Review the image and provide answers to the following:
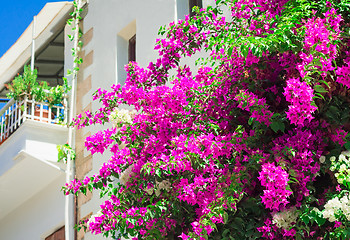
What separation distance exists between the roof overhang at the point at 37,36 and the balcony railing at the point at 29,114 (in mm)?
1359

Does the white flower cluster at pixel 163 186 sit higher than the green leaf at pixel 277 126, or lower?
lower

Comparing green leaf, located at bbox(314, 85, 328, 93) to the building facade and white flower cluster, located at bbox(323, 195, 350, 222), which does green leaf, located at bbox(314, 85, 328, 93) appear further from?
the building facade

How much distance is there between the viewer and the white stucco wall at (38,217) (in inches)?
368

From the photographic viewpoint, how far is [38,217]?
9.83m

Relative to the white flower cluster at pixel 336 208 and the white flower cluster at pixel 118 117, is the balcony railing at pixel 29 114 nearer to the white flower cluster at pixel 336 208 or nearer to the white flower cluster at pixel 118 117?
→ the white flower cluster at pixel 118 117

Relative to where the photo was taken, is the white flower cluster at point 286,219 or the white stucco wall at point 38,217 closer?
the white flower cluster at point 286,219

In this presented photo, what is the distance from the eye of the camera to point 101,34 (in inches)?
370

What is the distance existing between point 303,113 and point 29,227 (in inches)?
270

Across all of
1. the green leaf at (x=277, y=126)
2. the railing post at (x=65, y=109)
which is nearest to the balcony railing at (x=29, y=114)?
the railing post at (x=65, y=109)

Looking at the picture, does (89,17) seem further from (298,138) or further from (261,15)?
(298,138)

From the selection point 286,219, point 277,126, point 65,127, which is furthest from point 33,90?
point 286,219

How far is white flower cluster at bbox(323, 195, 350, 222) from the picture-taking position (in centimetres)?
393

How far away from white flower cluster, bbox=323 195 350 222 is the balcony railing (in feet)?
19.2

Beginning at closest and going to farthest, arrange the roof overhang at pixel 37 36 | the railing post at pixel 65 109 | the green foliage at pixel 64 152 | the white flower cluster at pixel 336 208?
the white flower cluster at pixel 336 208
the green foliage at pixel 64 152
the railing post at pixel 65 109
the roof overhang at pixel 37 36
